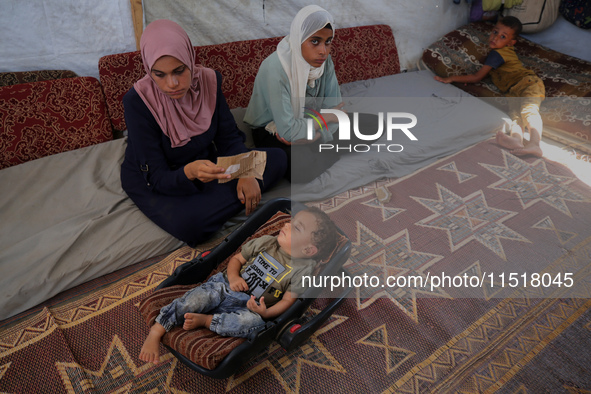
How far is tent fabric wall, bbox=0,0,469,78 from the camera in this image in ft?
6.18

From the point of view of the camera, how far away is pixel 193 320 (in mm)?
1172

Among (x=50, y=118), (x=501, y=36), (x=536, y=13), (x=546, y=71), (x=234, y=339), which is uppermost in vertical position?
(x=536, y=13)

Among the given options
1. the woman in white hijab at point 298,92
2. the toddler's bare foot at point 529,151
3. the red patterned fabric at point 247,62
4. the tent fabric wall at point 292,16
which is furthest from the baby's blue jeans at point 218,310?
the toddler's bare foot at point 529,151

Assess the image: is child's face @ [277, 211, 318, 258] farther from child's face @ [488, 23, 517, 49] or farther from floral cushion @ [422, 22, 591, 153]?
child's face @ [488, 23, 517, 49]

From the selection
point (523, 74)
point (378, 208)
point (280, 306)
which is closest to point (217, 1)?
point (378, 208)

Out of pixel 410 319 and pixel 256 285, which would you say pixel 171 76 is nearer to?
pixel 256 285

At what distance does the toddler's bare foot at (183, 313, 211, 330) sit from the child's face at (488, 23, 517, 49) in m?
2.93

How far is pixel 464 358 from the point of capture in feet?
4.25

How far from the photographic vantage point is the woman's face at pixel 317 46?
6.11 feet

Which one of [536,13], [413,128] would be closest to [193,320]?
[413,128]

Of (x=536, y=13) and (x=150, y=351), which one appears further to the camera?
(x=536, y=13)

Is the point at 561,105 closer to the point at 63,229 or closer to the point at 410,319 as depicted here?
the point at 410,319

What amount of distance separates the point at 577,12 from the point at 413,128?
188 cm

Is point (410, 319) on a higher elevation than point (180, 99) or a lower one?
lower
